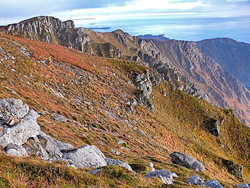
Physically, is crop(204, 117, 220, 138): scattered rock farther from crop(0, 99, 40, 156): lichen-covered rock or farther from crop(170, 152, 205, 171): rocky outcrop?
crop(0, 99, 40, 156): lichen-covered rock

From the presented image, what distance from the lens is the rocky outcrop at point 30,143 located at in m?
10.5

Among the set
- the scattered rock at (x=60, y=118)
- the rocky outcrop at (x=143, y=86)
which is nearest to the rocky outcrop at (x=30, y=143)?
the scattered rock at (x=60, y=118)

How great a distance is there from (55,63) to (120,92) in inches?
838

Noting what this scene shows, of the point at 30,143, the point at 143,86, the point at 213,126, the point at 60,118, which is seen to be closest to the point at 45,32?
the point at 143,86

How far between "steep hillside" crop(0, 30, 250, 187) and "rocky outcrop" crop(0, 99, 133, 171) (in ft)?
4.40

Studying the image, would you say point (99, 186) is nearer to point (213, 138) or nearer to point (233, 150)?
point (213, 138)

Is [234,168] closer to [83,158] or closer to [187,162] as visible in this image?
[187,162]

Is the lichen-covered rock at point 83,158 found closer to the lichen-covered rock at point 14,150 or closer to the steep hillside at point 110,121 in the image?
the steep hillside at point 110,121

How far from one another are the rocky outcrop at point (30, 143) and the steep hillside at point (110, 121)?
4.40 feet

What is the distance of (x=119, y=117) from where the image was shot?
38.8 meters

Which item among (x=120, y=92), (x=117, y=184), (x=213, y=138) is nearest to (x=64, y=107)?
(x=117, y=184)

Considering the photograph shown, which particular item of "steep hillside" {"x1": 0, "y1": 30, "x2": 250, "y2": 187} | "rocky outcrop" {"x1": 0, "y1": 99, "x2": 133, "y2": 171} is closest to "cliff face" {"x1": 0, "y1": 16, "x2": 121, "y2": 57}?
"steep hillside" {"x1": 0, "y1": 30, "x2": 250, "y2": 187}

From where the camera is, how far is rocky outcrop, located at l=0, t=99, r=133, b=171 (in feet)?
34.4

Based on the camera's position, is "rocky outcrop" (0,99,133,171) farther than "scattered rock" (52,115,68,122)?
No
